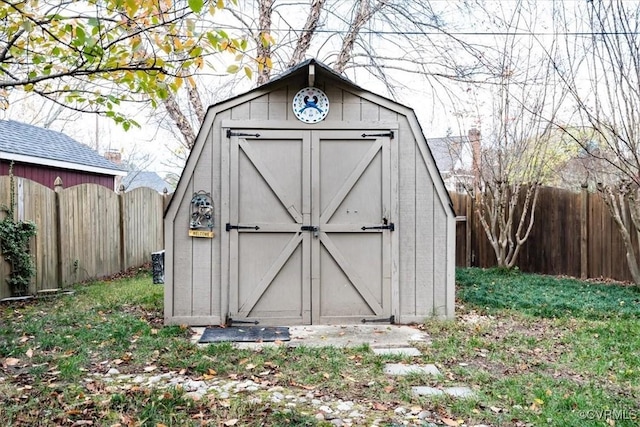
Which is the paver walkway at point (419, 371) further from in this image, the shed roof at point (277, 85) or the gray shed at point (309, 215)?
the shed roof at point (277, 85)

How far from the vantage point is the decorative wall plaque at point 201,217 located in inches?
193

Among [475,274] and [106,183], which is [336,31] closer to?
[475,274]

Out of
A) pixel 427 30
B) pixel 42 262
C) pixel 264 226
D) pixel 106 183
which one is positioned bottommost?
pixel 42 262

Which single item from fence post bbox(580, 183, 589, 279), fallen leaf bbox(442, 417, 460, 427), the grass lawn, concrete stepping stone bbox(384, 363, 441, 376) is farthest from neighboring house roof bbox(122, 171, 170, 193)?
fallen leaf bbox(442, 417, 460, 427)

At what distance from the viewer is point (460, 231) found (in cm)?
980

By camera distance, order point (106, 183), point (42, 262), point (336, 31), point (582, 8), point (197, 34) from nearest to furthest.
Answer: point (197, 34) → point (582, 8) → point (42, 262) → point (336, 31) → point (106, 183)

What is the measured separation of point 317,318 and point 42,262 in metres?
4.47

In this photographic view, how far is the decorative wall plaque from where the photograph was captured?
4898mm

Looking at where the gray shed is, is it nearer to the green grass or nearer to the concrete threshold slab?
the concrete threshold slab

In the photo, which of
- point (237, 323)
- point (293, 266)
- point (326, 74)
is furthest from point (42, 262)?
point (326, 74)

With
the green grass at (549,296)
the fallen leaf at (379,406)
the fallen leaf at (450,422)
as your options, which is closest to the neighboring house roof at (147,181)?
the green grass at (549,296)

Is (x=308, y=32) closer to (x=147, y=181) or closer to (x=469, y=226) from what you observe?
(x=469, y=226)

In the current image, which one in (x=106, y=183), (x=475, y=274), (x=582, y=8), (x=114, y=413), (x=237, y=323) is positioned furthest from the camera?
(x=106, y=183)

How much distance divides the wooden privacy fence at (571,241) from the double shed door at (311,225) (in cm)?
363
